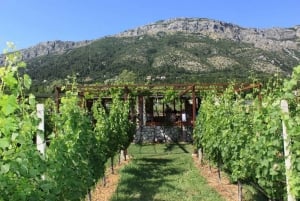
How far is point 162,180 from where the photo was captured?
1031 centimetres

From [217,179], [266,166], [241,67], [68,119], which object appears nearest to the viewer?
[266,166]

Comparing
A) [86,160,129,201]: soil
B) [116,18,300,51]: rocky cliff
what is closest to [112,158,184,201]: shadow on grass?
[86,160,129,201]: soil

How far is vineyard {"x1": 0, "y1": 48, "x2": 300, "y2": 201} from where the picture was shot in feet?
8.25

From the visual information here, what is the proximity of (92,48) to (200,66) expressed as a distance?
130 ft

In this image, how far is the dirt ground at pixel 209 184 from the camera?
8472 mm

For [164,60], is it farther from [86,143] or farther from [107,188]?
[86,143]

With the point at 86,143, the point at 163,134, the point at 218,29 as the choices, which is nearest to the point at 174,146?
the point at 163,134

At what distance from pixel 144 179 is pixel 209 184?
1741 mm

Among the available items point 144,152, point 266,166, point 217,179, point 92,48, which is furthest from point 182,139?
point 92,48

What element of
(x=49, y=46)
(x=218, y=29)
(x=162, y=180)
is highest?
(x=218, y=29)

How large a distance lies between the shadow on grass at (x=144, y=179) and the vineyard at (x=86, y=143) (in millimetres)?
938

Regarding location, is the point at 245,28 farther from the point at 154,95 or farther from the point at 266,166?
the point at 266,166

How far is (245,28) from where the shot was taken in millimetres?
186875

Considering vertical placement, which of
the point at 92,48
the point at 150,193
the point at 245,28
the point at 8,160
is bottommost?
the point at 150,193
